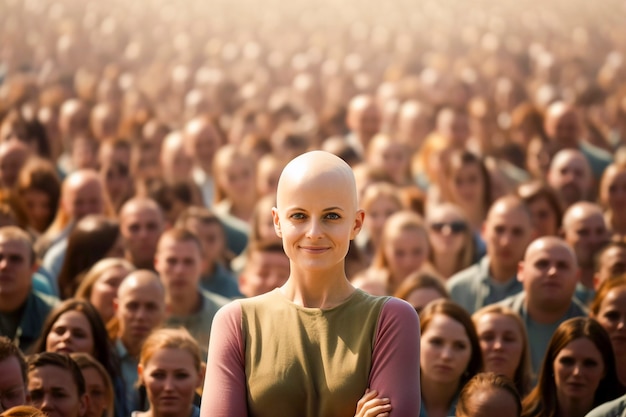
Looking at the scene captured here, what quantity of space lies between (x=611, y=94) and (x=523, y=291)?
15.5 meters

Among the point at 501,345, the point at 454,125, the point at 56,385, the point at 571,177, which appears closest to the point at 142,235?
the point at 501,345

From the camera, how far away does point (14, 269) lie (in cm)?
1030

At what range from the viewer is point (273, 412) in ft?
17.2

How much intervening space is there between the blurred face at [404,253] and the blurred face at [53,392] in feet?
14.5

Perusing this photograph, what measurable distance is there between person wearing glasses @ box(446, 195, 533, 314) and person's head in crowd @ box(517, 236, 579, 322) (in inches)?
39.8

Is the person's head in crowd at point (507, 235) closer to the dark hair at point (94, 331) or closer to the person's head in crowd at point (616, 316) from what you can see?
the person's head in crowd at point (616, 316)

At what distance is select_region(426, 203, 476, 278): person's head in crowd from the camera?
1271 cm

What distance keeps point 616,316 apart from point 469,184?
5.32 m

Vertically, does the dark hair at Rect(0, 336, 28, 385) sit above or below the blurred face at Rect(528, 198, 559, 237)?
below

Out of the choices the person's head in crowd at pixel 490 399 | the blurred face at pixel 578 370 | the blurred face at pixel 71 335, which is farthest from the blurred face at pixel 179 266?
the person's head in crowd at pixel 490 399

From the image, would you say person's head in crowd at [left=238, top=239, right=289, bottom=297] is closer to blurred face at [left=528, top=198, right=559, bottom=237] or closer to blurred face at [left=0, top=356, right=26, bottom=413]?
blurred face at [left=528, top=198, right=559, bottom=237]

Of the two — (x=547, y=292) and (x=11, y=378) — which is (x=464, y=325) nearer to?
(x=547, y=292)

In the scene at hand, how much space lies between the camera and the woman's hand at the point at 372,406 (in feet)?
16.8

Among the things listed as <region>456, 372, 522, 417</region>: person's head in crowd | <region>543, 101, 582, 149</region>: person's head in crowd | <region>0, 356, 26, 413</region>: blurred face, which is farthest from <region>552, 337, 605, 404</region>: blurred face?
<region>543, 101, 582, 149</region>: person's head in crowd
